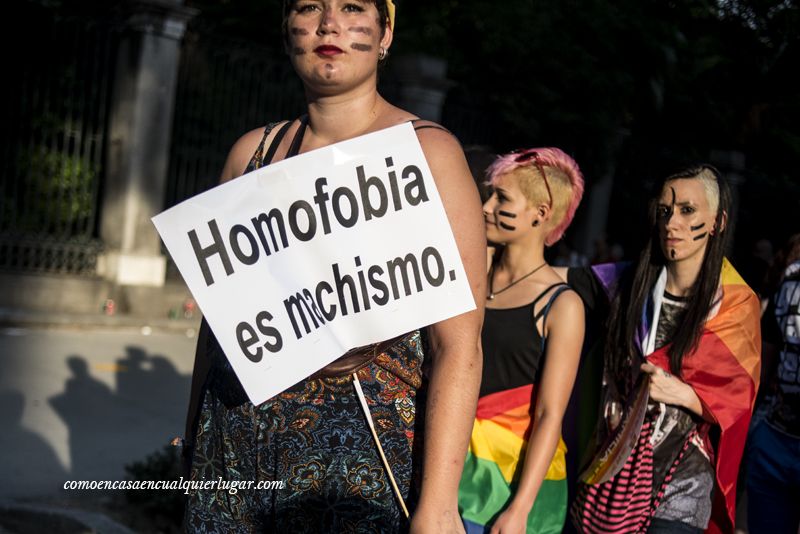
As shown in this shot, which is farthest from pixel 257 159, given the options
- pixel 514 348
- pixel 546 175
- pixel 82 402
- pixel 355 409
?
pixel 82 402

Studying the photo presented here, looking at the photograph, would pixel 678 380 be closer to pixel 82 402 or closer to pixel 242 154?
pixel 242 154

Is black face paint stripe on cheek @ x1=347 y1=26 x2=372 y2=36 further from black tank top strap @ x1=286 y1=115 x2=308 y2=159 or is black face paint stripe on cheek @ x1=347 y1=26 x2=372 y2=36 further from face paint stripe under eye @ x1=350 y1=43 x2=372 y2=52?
black tank top strap @ x1=286 y1=115 x2=308 y2=159

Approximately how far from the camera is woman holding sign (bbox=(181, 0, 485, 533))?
1.95 metres

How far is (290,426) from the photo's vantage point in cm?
205

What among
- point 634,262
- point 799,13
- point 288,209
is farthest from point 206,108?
point 799,13

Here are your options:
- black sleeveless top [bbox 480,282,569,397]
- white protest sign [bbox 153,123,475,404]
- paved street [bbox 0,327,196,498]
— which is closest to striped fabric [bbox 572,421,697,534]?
black sleeveless top [bbox 480,282,569,397]

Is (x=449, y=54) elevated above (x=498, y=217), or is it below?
below

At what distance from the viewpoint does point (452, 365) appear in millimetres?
1936

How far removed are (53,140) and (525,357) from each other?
28.1 ft

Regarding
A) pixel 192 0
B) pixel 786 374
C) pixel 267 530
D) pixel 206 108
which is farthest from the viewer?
pixel 192 0

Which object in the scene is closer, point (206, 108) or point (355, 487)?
point (355, 487)

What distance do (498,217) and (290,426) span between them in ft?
4.37

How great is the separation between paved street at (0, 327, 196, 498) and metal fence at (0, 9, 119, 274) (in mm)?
1013

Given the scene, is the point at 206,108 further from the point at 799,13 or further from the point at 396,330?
the point at 799,13
